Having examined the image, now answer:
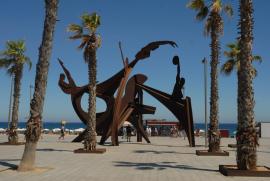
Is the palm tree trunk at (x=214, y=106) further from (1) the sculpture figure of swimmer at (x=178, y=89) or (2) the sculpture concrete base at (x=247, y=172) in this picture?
(2) the sculpture concrete base at (x=247, y=172)

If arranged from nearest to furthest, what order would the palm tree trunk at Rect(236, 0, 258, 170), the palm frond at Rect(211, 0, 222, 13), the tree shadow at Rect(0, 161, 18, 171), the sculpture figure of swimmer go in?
the palm tree trunk at Rect(236, 0, 258, 170) < the tree shadow at Rect(0, 161, 18, 171) < the palm frond at Rect(211, 0, 222, 13) < the sculpture figure of swimmer

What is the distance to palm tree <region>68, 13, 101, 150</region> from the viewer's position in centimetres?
2378

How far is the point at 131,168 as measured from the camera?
1562 centimetres

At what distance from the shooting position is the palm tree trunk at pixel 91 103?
23.6m

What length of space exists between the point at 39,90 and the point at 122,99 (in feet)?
57.0

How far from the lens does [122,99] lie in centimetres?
3225

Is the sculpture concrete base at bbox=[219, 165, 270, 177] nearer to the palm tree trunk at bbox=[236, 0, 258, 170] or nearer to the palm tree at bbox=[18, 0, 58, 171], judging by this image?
the palm tree trunk at bbox=[236, 0, 258, 170]

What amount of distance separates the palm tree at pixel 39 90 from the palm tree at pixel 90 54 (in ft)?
28.7

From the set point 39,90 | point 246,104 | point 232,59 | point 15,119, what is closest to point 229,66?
point 232,59

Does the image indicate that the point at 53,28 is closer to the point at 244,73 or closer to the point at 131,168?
the point at 131,168

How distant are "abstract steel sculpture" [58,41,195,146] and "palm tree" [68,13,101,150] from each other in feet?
19.8

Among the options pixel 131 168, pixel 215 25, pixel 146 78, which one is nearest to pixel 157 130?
pixel 146 78

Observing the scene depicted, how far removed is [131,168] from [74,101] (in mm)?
18400

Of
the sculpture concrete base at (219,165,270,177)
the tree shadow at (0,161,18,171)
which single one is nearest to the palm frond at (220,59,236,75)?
the sculpture concrete base at (219,165,270,177)
